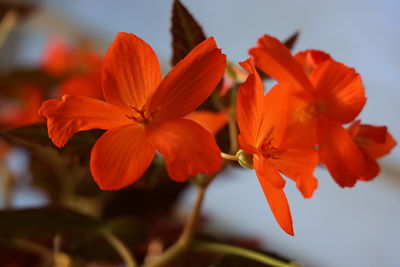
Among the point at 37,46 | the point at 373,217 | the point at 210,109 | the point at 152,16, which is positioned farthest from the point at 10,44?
the point at 210,109

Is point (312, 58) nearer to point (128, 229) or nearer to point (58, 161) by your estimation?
point (128, 229)

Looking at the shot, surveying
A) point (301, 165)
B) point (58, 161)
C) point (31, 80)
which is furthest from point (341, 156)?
point (31, 80)

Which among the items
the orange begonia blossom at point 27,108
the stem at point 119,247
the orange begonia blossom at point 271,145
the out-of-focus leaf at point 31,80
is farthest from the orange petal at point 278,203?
the out-of-focus leaf at point 31,80

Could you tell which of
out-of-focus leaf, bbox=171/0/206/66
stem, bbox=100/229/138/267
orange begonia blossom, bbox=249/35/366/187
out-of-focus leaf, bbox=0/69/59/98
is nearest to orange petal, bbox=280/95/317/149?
orange begonia blossom, bbox=249/35/366/187

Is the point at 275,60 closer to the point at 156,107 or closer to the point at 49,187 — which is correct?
the point at 156,107

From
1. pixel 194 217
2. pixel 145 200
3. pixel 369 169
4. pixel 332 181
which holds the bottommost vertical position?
pixel 332 181

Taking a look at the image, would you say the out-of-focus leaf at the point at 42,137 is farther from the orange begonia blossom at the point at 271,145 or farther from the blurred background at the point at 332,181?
the blurred background at the point at 332,181
